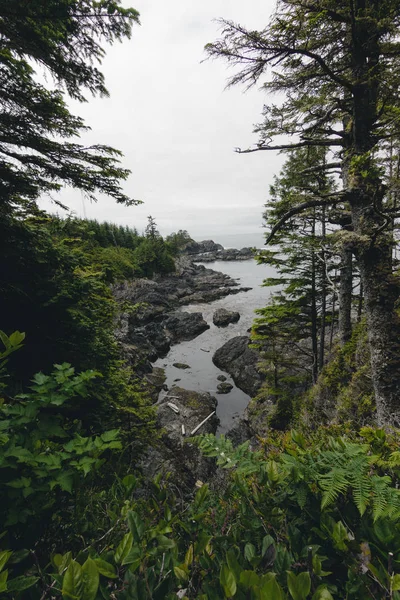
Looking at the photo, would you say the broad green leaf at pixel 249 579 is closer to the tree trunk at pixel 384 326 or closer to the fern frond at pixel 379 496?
the fern frond at pixel 379 496

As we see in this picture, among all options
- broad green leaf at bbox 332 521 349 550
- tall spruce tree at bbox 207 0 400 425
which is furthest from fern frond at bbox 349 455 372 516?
tall spruce tree at bbox 207 0 400 425

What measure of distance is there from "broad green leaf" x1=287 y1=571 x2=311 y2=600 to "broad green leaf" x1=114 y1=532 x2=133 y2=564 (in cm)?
75

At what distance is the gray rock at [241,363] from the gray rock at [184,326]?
18.9 feet

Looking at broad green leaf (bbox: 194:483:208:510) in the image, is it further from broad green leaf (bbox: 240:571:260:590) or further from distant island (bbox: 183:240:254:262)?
distant island (bbox: 183:240:254:262)

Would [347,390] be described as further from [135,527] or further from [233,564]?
[135,527]

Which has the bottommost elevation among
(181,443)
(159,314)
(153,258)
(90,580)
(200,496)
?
(181,443)

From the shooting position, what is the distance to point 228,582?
0.93 meters

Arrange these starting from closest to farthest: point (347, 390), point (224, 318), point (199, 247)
Result: point (347, 390)
point (224, 318)
point (199, 247)

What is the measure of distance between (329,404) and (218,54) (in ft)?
32.6

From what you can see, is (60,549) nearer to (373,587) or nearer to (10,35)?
(373,587)

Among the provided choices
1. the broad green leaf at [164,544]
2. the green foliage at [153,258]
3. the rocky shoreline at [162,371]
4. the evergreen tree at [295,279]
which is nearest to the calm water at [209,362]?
the rocky shoreline at [162,371]

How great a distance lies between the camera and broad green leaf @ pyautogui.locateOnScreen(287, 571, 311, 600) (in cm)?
89

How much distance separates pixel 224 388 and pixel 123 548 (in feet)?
50.4

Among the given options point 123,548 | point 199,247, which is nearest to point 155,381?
point 123,548
